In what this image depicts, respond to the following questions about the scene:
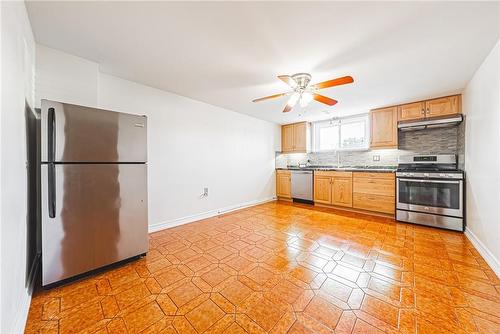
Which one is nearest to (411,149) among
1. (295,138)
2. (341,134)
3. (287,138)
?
(341,134)

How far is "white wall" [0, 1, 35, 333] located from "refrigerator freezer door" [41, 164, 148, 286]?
0.19m

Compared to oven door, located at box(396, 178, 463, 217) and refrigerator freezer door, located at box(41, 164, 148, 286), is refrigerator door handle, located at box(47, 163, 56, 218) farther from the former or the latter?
oven door, located at box(396, 178, 463, 217)

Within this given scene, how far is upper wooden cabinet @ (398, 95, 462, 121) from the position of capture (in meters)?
3.29

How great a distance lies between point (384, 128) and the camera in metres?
4.04

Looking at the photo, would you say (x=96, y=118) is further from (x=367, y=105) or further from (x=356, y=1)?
(x=367, y=105)

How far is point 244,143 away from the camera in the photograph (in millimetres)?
4770

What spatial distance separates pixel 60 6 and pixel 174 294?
240 centimetres

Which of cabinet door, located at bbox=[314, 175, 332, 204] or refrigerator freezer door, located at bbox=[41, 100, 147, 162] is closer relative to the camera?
refrigerator freezer door, located at bbox=[41, 100, 147, 162]

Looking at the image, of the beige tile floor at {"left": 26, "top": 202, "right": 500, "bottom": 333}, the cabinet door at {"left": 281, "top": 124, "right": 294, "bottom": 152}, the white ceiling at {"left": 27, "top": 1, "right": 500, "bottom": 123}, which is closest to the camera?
the beige tile floor at {"left": 26, "top": 202, "right": 500, "bottom": 333}

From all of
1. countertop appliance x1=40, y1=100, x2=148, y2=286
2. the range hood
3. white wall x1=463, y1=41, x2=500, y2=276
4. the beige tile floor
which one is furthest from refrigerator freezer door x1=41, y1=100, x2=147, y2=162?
the range hood

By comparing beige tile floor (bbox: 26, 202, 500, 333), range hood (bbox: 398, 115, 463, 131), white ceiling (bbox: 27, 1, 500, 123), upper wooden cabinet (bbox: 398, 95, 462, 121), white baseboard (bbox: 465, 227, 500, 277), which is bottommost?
beige tile floor (bbox: 26, 202, 500, 333)

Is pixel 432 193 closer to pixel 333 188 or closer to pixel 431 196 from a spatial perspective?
pixel 431 196

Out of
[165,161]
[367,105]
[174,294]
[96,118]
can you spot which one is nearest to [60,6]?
[96,118]

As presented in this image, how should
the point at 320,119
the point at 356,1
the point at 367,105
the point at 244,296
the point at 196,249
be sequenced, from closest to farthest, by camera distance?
1. the point at 356,1
2. the point at 244,296
3. the point at 196,249
4. the point at 367,105
5. the point at 320,119
